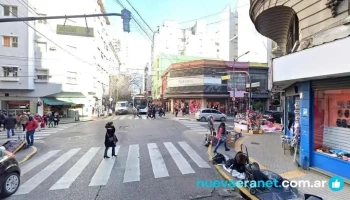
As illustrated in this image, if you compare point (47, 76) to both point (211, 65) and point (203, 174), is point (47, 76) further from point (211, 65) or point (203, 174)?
point (203, 174)

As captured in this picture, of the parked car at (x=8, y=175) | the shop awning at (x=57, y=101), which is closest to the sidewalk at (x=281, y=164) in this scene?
the parked car at (x=8, y=175)

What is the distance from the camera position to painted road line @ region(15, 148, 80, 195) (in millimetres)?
6352

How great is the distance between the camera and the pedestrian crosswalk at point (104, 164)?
6949 mm

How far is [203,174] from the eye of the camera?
24.7 ft

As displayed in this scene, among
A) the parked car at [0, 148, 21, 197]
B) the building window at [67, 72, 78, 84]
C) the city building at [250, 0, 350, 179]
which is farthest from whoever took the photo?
the building window at [67, 72, 78, 84]

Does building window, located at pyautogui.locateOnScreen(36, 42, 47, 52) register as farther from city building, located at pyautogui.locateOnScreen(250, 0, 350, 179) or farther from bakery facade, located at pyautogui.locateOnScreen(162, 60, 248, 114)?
city building, located at pyautogui.locateOnScreen(250, 0, 350, 179)

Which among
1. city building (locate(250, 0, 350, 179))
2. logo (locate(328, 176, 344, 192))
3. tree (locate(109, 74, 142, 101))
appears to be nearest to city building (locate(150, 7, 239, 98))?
tree (locate(109, 74, 142, 101))

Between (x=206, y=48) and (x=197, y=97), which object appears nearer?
(x=197, y=97)

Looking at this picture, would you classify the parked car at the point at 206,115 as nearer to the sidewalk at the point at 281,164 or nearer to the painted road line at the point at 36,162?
the sidewalk at the point at 281,164

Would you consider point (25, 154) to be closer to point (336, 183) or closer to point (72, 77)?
point (336, 183)

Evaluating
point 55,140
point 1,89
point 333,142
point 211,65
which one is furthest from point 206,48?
point 333,142

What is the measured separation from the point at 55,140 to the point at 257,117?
14.2 metres

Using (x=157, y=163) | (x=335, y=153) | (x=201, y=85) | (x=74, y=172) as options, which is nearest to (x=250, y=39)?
(x=201, y=85)

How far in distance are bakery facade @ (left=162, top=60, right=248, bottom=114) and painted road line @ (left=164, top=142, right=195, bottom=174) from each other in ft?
75.7
